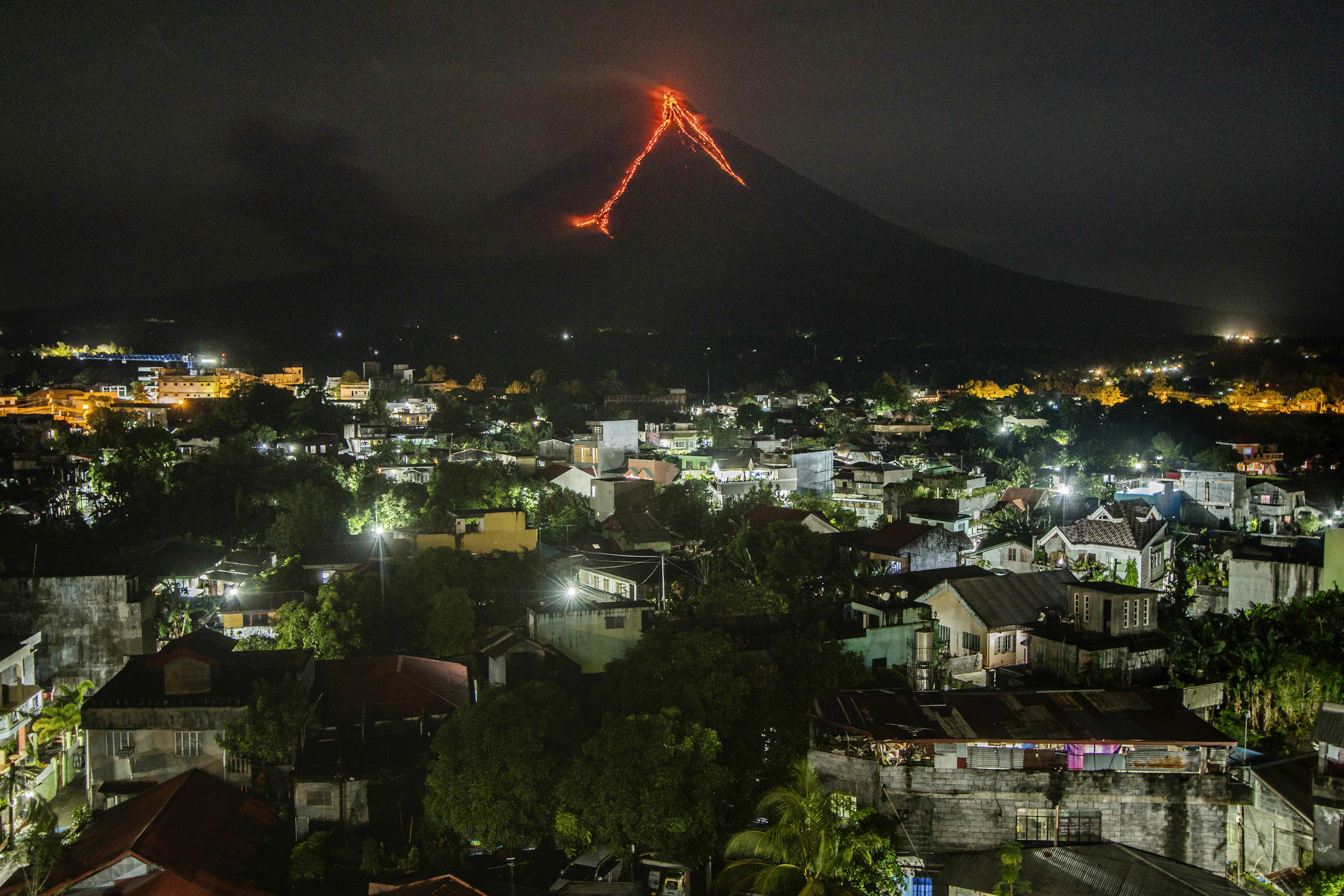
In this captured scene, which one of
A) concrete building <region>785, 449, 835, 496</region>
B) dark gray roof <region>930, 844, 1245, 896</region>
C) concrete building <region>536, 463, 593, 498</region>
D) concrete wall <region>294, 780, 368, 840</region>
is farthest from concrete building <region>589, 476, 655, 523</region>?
dark gray roof <region>930, 844, 1245, 896</region>

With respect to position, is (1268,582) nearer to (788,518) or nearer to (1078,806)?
(1078,806)

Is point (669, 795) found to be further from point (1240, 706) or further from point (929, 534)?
point (929, 534)

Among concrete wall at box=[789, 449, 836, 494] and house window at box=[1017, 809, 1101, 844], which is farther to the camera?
concrete wall at box=[789, 449, 836, 494]

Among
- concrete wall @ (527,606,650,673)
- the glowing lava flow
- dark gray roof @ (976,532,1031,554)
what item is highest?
the glowing lava flow

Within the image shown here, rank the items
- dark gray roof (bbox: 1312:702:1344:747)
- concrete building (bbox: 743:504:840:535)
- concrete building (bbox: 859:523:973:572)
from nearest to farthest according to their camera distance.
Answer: dark gray roof (bbox: 1312:702:1344:747) < concrete building (bbox: 859:523:973:572) < concrete building (bbox: 743:504:840:535)

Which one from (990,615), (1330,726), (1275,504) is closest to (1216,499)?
(1275,504)

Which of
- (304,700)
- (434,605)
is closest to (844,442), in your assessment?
(434,605)

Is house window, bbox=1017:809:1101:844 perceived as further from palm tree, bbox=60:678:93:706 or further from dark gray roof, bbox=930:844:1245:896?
palm tree, bbox=60:678:93:706

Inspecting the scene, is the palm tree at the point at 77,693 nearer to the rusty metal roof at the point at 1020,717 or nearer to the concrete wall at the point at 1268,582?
the rusty metal roof at the point at 1020,717
